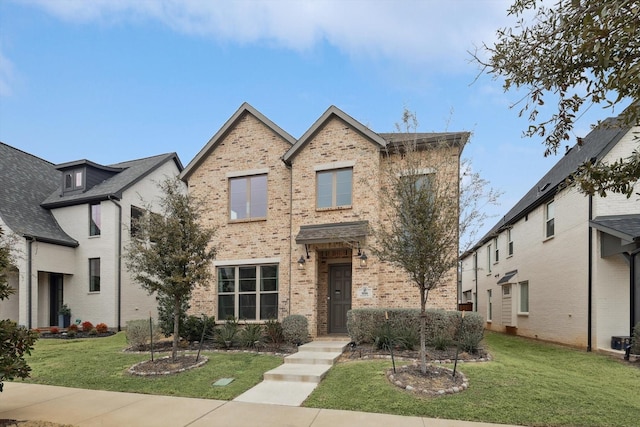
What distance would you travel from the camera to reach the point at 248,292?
43.2 feet

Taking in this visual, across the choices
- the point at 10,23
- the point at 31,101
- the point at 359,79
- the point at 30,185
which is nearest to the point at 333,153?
the point at 359,79

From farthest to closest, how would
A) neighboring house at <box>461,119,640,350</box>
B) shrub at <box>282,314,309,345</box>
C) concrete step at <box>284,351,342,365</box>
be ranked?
shrub at <box>282,314,309,345</box>, neighboring house at <box>461,119,640,350</box>, concrete step at <box>284,351,342,365</box>

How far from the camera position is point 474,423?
17.4 ft

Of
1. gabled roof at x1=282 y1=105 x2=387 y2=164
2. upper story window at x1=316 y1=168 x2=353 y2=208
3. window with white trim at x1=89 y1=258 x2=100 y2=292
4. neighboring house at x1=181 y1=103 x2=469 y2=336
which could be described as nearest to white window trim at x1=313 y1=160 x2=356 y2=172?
Result: neighboring house at x1=181 y1=103 x2=469 y2=336

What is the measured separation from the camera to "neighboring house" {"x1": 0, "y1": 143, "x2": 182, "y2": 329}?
16.5 meters

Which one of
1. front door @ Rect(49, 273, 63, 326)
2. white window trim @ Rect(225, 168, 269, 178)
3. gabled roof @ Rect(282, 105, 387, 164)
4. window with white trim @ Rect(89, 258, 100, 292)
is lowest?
front door @ Rect(49, 273, 63, 326)

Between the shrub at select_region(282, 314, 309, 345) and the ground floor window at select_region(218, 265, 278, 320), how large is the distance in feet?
4.62

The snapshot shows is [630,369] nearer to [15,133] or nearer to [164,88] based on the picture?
[164,88]

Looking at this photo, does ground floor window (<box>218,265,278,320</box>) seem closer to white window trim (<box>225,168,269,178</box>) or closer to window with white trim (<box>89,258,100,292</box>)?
white window trim (<box>225,168,269,178</box>)

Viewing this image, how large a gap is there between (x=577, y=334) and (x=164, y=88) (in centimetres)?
1856

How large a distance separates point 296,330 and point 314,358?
2424 mm

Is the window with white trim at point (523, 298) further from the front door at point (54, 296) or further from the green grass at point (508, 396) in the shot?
the front door at point (54, 296)

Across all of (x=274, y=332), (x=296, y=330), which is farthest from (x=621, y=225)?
(x=274, y=332)

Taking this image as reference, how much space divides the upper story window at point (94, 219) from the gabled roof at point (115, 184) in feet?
1.22
